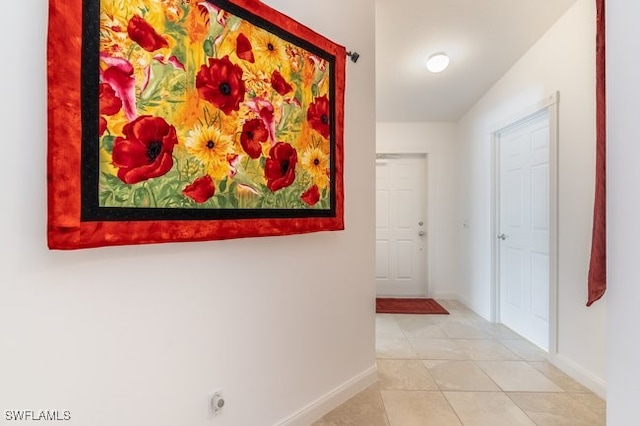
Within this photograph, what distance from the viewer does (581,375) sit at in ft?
7.90

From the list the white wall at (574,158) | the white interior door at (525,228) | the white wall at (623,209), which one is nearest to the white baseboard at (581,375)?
the white wall at (574,158)

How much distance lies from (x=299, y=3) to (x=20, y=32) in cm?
131

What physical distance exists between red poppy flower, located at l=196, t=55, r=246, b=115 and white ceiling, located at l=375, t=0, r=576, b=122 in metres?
1.83

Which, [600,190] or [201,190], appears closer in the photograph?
[201,190]

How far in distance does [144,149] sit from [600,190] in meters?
2.24

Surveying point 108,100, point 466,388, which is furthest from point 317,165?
point 466,388

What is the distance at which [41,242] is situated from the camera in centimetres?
104

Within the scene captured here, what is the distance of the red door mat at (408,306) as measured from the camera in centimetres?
417

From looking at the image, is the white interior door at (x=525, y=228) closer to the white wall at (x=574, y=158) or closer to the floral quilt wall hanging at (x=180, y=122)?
the white wall at (x=574, y=158)

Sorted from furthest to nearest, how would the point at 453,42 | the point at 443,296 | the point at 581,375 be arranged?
the point at 443,296 < the point at 453,42 < the point at 581,375

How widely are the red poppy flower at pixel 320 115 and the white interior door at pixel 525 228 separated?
6.59 ft

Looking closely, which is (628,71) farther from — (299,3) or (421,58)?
(421,58)

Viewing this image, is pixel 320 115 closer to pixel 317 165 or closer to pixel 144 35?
pixel 317 165
